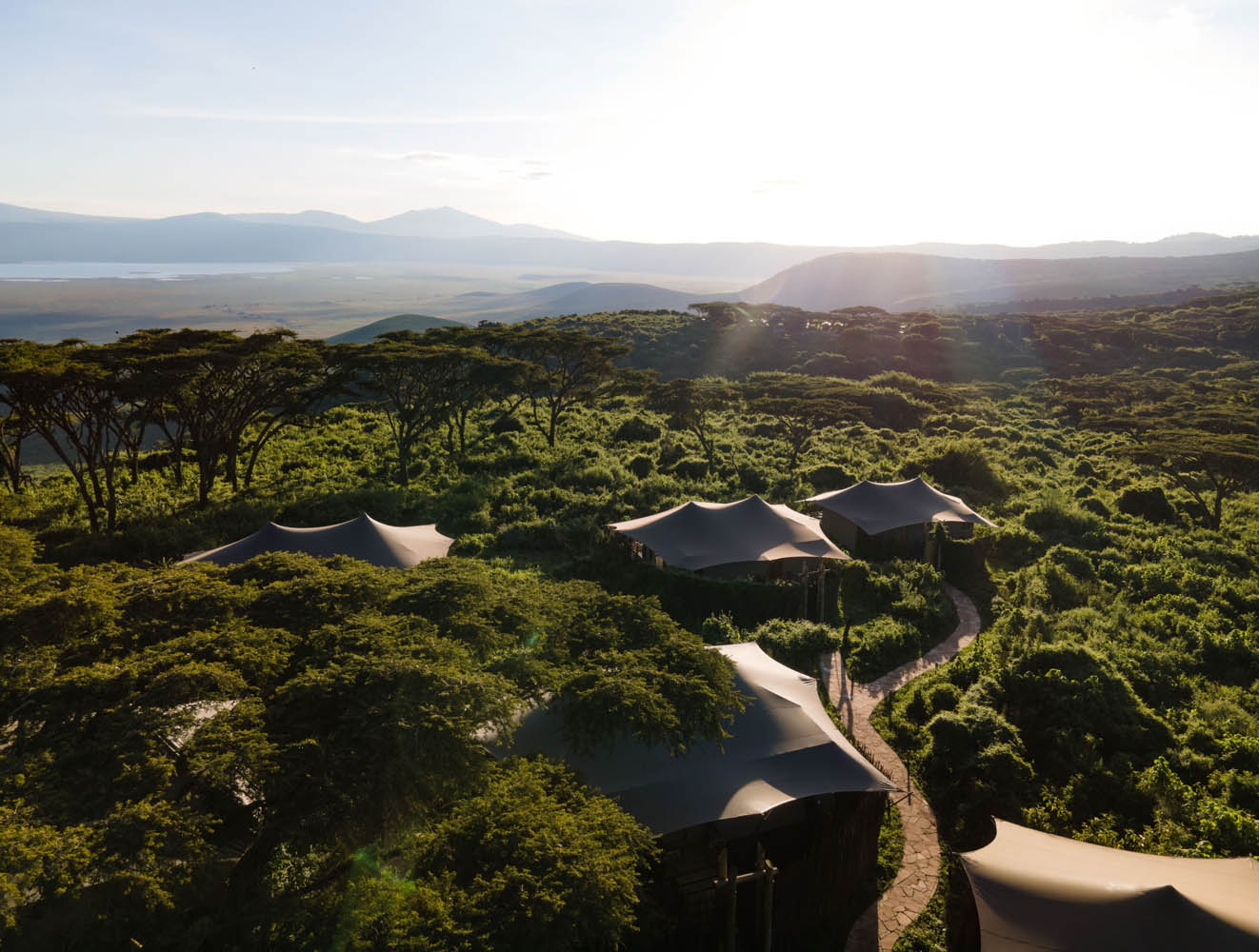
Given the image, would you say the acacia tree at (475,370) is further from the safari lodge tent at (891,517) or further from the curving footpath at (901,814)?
the curving footpath at (901,814)

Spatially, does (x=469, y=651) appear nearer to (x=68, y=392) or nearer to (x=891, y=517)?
(x=891, y=517)

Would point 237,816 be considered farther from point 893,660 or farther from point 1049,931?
point 893,660

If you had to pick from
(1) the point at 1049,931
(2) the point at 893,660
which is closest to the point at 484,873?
(1) the point at 1049,931

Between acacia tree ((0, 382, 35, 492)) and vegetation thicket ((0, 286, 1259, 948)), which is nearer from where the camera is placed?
vegetation thicket ((0, 286, 1259, 948))

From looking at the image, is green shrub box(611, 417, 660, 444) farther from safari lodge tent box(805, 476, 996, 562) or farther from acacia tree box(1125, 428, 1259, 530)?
acacia tree box(1125, 428, 1259, 530)

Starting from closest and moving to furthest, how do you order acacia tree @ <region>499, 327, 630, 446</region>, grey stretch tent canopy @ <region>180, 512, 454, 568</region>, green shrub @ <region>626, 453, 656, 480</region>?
1. grey stretch tent canopy @ <region>180, 512, 454, 568</region>
2. green shrub @ <region>626, 453, 656, 480</region>
3. acacia tree @ <region>499, 327, 630, 446</region>

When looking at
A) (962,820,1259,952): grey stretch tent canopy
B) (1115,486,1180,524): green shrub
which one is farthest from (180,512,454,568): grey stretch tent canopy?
(1115,486,1180,524): green shrub

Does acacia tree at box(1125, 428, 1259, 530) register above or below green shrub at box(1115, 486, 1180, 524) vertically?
above
